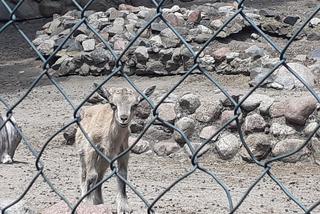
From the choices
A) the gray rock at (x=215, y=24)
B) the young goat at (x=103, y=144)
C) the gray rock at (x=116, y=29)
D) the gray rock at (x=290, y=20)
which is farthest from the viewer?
the gray rock at (x=290, y=20)

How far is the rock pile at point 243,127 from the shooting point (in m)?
7.62

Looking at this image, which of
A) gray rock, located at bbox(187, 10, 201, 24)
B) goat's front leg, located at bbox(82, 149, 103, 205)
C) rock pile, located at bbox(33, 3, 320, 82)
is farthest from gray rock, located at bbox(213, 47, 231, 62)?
goat's front leg, located at bbox(82, 149, 103, 205)

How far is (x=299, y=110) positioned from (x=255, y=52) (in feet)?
8.90

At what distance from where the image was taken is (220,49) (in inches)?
426

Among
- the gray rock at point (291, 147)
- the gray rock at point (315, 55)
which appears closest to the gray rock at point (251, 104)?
the gray rock at point (291, 147)

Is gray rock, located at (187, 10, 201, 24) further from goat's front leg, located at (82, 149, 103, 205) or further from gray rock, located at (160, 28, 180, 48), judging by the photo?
goat's front leg, located at (82, 149, 103, 205)

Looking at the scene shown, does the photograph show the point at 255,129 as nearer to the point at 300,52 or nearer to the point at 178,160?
the point at 178,160

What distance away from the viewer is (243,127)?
25.8 ft

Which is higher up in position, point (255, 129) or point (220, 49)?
point (255, 129)

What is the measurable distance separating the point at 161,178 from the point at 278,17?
5061 millimetres

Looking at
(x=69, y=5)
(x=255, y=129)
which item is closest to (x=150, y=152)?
(x=255, y=129)

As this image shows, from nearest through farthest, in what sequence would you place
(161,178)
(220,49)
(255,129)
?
1. (161,178)
2. (255,129)
3. (220,49)

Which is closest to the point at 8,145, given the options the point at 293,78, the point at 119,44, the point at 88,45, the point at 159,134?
the point at 159,134

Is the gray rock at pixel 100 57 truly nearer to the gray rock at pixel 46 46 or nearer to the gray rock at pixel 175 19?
the gray rock at pixel 46 46
